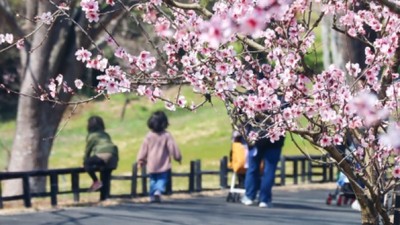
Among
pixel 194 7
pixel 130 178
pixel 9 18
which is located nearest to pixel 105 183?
pixel 130 178

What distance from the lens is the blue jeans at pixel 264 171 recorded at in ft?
56.4

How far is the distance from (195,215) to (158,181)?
2.40m

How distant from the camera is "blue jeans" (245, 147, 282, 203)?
17203mm

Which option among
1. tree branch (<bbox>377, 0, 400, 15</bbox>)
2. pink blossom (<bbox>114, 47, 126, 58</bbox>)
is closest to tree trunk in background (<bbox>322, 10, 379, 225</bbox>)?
pink blossom (<bbox>114, 47, 126, 58</bbox>)

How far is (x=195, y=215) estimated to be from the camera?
16625mm

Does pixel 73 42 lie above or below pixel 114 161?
above

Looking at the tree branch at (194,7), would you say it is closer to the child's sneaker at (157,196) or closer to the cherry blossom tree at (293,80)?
the cherry blossom tree at (293,80)

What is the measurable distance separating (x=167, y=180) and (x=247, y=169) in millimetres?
2225

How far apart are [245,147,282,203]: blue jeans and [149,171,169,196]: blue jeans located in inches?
64.5

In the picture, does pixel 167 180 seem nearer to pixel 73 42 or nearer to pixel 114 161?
pixel 114 161

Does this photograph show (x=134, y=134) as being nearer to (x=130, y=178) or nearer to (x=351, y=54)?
(x=130, y=178)

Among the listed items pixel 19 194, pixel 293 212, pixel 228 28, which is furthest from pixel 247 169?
pixel 228 28

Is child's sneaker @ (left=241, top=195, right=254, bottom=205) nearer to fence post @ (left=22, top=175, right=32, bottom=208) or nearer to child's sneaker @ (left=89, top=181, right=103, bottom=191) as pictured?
child's sneaker @ (left=89, top=181, right=103, bottom=191)

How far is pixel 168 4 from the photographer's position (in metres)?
8.75
